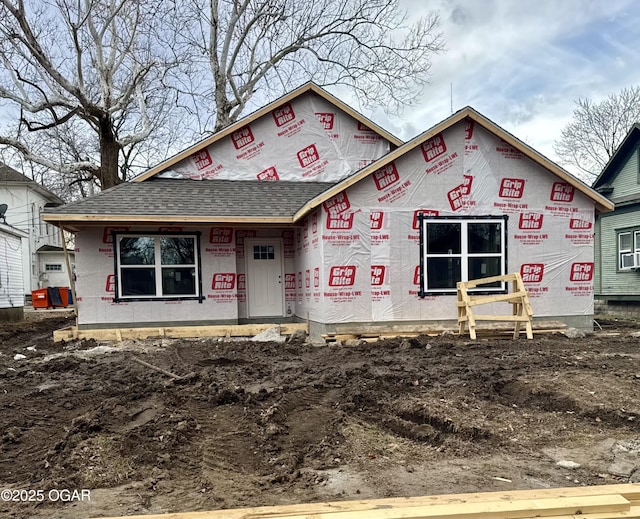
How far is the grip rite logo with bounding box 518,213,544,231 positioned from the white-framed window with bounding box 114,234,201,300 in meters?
7.97

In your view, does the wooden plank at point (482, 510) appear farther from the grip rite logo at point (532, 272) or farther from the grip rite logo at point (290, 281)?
the grip rite logo at point (290, 281)

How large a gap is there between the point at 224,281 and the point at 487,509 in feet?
34.0

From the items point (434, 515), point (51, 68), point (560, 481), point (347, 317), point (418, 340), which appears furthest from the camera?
point (51, 68)

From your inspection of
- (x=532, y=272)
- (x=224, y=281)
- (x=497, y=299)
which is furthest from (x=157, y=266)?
(x=532, y=272)

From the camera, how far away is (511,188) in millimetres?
10906

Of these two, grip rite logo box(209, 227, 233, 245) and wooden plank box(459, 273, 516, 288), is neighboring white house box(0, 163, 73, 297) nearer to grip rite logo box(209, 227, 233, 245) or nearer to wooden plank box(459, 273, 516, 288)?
grip rite logo box(209, 227, 233, 245)

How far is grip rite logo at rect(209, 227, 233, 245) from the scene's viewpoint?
12109 millimetres

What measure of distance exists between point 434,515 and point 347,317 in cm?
794

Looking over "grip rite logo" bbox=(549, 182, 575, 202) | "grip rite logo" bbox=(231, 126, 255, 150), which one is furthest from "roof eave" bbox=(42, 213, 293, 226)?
"grip rite logo" bbox=(549, 182, 575, 202)

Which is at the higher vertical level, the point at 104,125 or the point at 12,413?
the point at 104,125

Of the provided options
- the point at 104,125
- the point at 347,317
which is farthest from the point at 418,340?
the point at 104,125

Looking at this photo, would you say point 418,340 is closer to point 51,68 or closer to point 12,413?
point 12,413

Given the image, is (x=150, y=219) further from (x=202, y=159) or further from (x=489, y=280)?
(x=489, y=280)

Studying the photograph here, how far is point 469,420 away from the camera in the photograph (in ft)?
15.2
